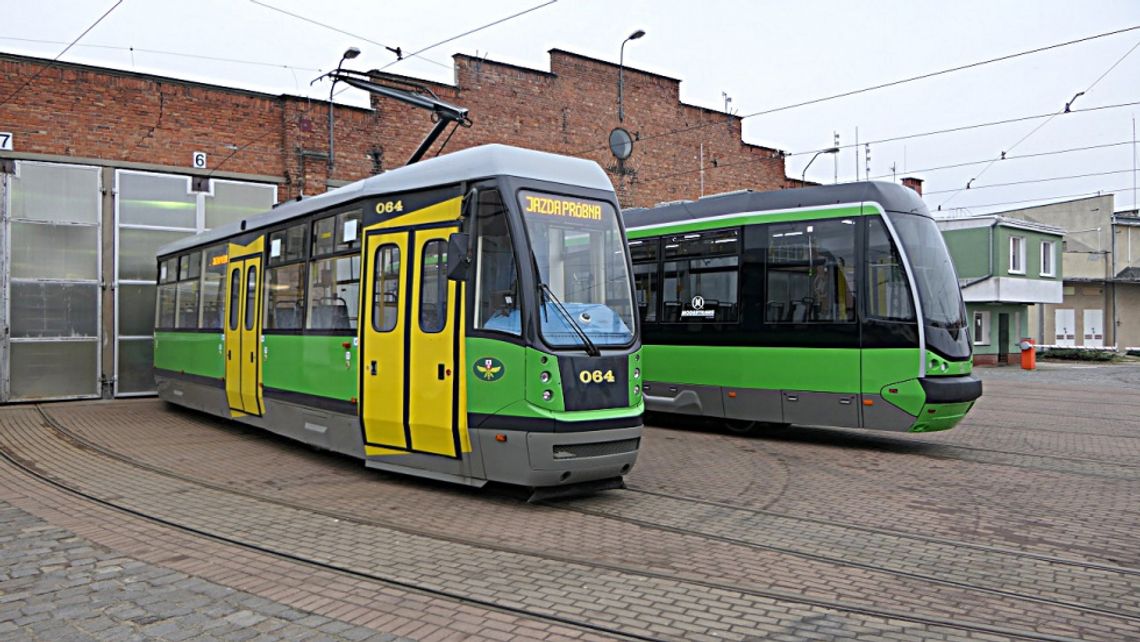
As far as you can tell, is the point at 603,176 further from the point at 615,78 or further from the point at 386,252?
the point at 615,78

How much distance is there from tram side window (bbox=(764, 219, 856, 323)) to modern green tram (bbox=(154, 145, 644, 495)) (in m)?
4.26

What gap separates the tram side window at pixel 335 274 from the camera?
366 inches

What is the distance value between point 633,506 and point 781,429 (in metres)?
6.38

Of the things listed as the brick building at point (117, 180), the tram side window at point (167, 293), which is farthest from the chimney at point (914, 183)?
the tram side window at point (167, 293)

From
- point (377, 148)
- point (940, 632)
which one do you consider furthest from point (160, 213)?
point (940, 632)

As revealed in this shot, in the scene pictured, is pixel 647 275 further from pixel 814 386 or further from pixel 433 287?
pixel 433 287

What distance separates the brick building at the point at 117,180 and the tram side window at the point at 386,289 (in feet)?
33.9

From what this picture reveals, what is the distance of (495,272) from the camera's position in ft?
25.2

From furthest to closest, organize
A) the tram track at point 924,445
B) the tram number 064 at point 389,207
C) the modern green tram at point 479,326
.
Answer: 1. the tram track at point 924,445
2. the tram number 064 at point 389,207
3. the modern green tram at point 479,326

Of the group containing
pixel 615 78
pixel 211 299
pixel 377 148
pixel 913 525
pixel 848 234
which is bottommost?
pixel 913 525

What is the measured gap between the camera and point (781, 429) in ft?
45.0

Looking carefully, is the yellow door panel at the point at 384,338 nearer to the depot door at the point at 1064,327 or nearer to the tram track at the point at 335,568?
the tram track at the point at 335,568

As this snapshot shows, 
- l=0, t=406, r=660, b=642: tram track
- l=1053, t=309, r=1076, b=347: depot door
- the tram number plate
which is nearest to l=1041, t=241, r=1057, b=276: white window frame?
l=1053, t=309, r=1076, b=347: depot door

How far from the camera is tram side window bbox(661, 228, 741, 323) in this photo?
500 inches
